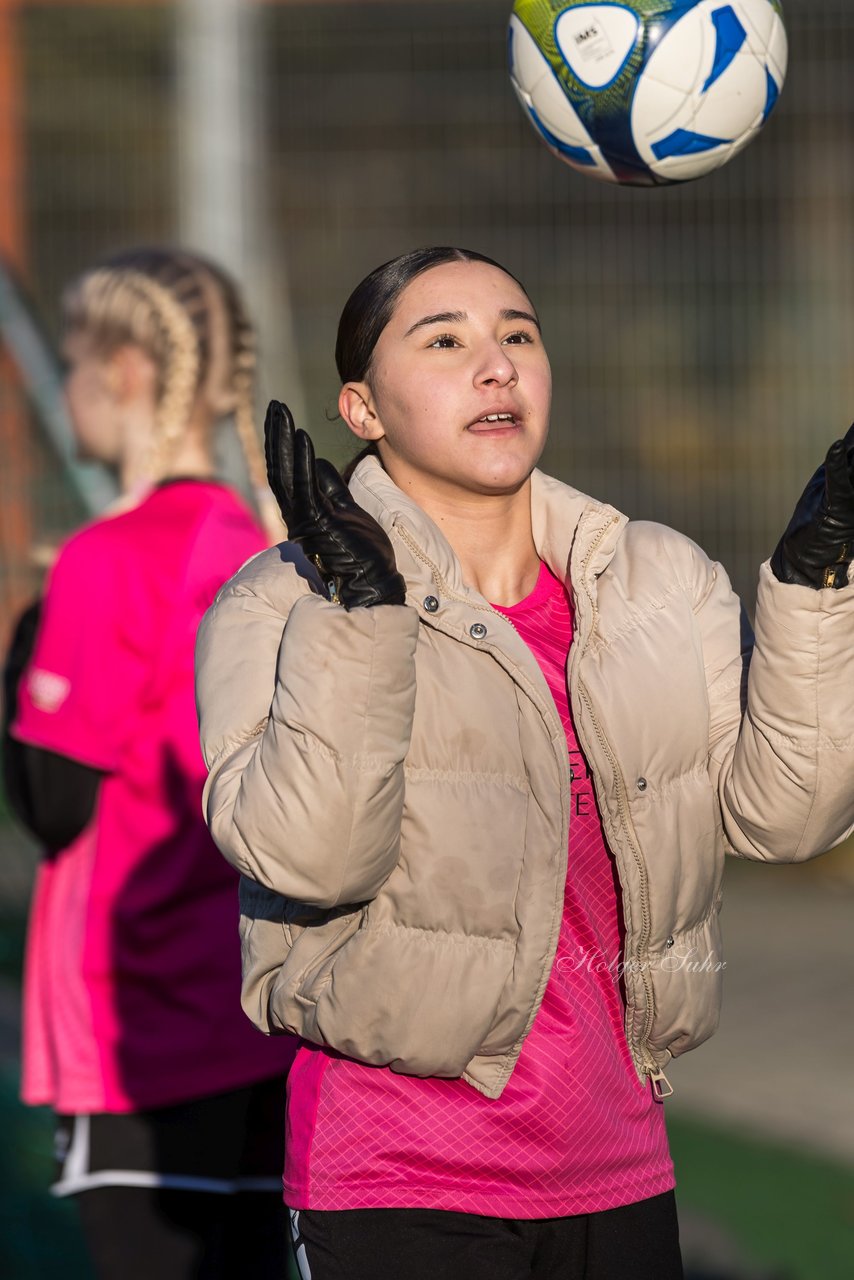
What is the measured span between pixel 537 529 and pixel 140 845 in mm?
1128

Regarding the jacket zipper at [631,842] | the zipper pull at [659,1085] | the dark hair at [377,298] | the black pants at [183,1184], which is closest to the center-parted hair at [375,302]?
the dark hair at [377,298]

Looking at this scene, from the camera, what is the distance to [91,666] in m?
3.36

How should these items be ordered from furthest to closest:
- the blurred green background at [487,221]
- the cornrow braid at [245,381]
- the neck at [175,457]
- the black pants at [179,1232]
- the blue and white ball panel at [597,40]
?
the blurred green background at [487,221]
the cornrow braid at [245,381]
the neck at [175,457]
the black pants at [179,1232]
the blue and white ball panel at [597,40]

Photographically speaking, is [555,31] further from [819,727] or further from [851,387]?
[851,387]

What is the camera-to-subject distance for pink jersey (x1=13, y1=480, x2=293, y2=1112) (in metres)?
3.34

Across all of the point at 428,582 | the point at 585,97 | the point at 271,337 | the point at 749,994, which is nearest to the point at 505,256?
the point at 271,337

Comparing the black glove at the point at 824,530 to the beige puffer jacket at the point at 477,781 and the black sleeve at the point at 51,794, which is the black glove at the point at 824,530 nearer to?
the beige puffer jacket at the point at 477,781

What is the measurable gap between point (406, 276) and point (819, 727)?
846 mm

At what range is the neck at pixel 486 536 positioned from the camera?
2.60 m

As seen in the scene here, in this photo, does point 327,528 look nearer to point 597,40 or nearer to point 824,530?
point 824,530

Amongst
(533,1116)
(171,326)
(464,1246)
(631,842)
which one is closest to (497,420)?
(631,842)

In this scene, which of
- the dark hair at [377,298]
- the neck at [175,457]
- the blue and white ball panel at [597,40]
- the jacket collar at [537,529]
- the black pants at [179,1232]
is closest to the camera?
the jacket collar at [537,529]

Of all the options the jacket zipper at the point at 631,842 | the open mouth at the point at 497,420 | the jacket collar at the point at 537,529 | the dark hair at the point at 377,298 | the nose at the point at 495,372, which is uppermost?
the dark hair at the point at 377,298

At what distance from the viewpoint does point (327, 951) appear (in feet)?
7.88
